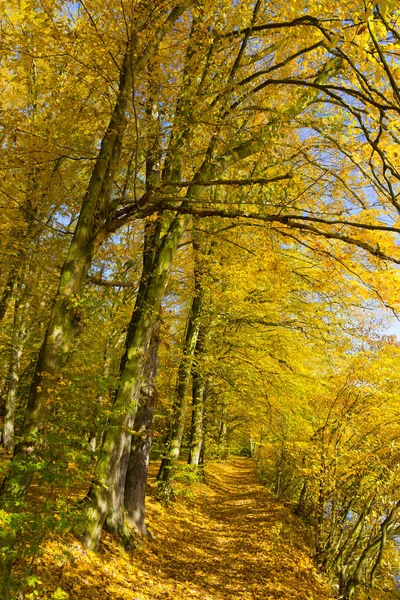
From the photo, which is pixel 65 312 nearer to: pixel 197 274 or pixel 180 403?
pixel 197 274

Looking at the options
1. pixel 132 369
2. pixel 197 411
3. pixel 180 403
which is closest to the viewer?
pixel 132 369

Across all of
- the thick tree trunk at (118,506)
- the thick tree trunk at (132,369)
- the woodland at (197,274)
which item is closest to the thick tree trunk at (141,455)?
the woodland at (197,274)

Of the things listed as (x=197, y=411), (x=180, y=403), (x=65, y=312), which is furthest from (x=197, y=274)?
(x=65, y=312)

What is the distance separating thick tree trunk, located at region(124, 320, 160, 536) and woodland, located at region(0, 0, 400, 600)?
4 cm

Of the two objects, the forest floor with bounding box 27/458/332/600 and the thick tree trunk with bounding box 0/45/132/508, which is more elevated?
the thick tree trunk with bounding box 0/45/132/508

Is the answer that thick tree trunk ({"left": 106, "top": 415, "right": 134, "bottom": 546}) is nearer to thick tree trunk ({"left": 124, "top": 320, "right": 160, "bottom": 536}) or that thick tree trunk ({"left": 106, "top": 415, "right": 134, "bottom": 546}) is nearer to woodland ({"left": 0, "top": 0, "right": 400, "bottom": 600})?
woodland ({"left": 0, "top": 0, "right": 400, "bottom": 600})

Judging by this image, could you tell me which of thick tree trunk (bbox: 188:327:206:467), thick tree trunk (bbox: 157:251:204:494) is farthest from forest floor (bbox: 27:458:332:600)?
thick tree trunk (bbox: 188:327:206:467)

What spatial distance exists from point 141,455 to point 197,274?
4284mm

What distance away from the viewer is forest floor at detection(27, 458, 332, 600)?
4.51 metres


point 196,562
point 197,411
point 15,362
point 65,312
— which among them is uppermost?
point 65,312

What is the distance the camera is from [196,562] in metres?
6.71

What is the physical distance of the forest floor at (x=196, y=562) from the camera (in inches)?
177

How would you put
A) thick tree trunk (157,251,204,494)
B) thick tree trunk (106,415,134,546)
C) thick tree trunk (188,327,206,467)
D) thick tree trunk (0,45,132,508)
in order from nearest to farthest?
thick tree trunk (0,45,132,508)
thick tree trunk (106,415,134,546)
thick tree trunk (157,251,204,494)
thick tree trunk (188,327,206,467)

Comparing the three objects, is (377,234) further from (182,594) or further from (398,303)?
(182,594)
